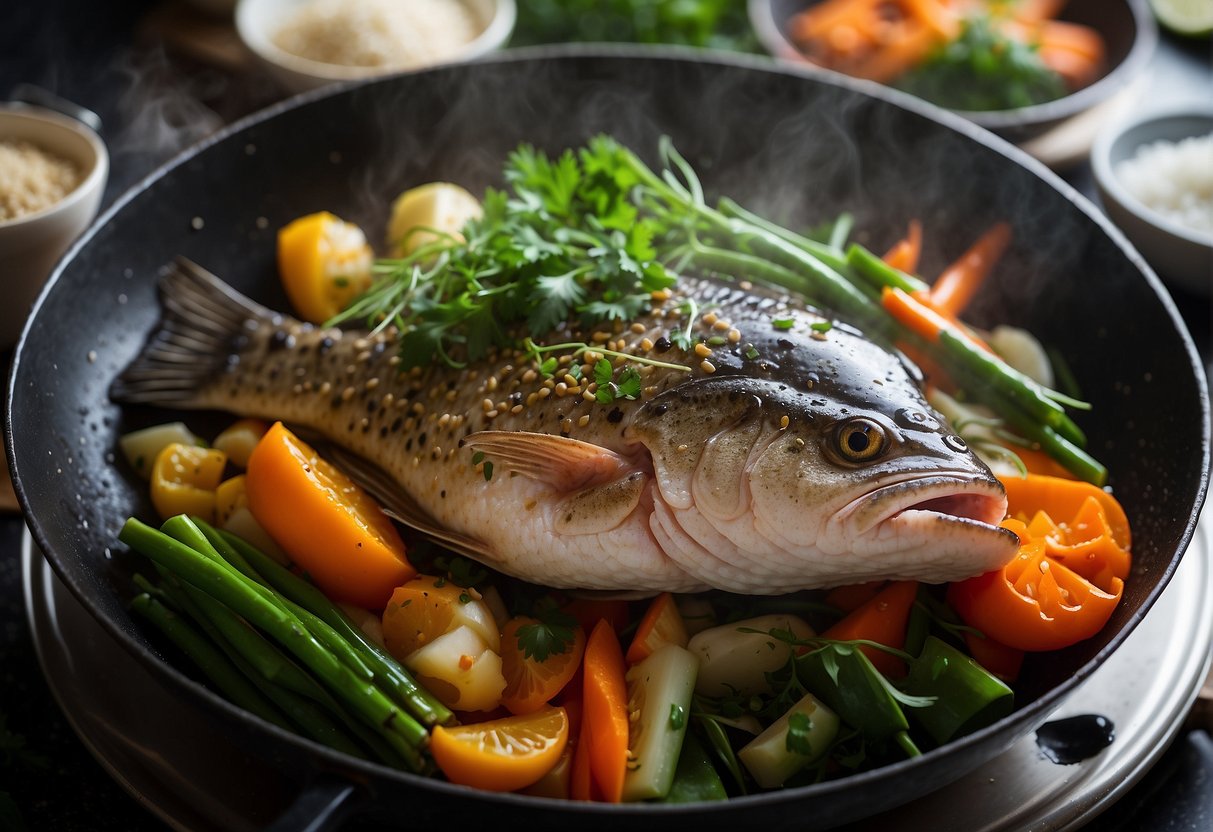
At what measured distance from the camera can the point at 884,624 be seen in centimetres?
282

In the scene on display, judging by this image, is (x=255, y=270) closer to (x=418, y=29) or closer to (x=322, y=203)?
(x=322, y=203)

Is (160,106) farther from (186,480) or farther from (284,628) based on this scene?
(284,628)

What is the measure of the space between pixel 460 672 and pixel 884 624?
1063 millimetres

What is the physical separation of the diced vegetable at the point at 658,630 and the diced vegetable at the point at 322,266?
62.9 inches

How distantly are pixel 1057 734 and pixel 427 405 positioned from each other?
6.27 ft

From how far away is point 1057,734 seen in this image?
9.59 feet

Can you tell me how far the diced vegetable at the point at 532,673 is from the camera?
274cm

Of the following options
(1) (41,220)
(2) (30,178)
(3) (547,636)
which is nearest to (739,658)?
(3) (547,636)

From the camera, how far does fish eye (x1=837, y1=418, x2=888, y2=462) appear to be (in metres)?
2.62

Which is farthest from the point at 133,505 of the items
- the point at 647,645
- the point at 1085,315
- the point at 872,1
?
the point at 872,1

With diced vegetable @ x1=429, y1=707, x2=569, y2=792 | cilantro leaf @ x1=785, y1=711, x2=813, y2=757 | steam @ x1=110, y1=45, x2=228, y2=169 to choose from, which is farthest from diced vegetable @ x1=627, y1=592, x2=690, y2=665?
steam @ x1=110, y1=45, x2=228, y2=169

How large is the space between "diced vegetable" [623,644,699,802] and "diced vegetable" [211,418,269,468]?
144 centimetres

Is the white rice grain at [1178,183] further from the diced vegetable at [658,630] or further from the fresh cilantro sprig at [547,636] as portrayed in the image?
the fresh cilantro sprig at [547,636]

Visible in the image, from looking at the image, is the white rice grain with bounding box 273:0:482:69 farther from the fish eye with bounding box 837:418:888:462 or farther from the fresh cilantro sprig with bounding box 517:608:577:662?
the fish eye with bounding box 837:418:888:462
